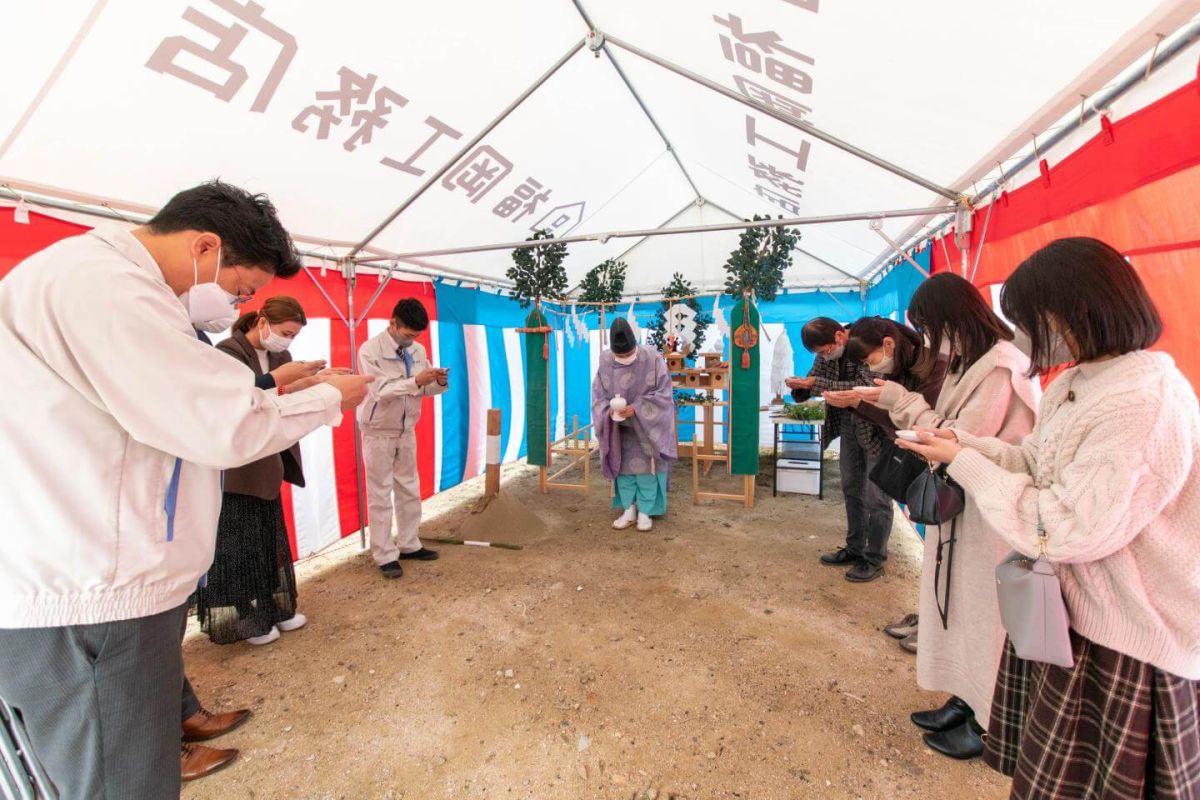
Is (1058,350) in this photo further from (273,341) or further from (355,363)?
(355,363)

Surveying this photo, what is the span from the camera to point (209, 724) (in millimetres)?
1847

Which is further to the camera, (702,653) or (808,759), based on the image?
(702,653)

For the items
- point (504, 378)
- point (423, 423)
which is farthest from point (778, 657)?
point (504, 378)

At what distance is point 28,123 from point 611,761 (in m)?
3.03

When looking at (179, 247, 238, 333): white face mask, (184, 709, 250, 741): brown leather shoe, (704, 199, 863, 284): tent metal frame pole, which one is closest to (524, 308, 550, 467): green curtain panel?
(704, 199, 863, 284): tent metal frame pole

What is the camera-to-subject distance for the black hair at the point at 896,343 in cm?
202

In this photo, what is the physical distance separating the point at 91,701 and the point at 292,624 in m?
1.95

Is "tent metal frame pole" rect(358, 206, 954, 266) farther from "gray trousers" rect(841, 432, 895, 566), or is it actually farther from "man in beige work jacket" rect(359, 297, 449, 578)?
"gray trousers" rect(841, 432, 895, 566)

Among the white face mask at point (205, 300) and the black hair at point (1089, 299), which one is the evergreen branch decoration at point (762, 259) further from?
the white face mask at point (205, 300)

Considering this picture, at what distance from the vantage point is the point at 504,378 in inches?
221

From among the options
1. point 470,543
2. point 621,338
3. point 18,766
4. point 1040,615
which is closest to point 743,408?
point 621,338

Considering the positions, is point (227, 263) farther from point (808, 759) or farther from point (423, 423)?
point (423, 423)

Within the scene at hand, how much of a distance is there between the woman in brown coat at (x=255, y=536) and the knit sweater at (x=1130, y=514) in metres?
2.57

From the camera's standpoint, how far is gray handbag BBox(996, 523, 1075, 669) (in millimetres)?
924
